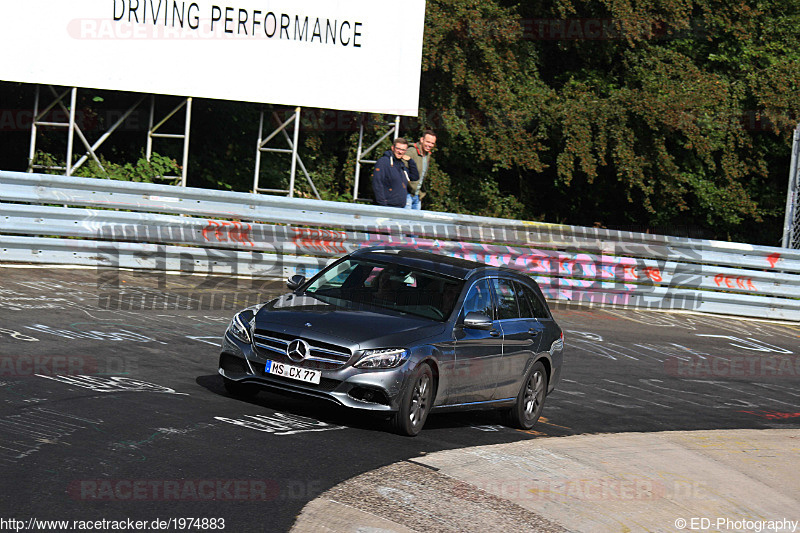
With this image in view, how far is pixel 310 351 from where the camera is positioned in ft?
29.2

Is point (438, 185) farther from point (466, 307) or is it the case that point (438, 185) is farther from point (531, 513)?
point (531, 513)

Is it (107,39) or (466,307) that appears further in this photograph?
(107,39)

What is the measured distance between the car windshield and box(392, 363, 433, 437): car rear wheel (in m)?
0.66

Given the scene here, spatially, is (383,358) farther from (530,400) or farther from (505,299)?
(530,400)

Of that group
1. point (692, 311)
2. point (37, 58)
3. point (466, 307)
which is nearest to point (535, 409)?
point (466, 307)

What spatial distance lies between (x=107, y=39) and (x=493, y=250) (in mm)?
7362

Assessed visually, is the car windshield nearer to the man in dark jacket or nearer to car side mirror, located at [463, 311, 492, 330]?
car side mirror, located at [463, 311, 492, 330]

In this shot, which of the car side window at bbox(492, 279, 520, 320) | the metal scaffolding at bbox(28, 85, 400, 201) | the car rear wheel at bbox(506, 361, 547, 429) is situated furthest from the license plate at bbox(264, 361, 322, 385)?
the metal scaffolding at bbox(28, 85, 400, 201)

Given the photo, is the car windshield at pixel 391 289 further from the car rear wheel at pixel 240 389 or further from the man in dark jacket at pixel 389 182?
the man in dark jacket at pixel 389 182

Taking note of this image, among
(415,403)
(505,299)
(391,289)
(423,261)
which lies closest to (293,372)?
(415,403)

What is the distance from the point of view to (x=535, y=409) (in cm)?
1070

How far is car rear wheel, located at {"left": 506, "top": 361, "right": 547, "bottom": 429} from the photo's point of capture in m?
10.4

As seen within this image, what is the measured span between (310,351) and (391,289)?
129 centimetres

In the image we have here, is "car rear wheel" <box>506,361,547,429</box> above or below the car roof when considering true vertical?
below
